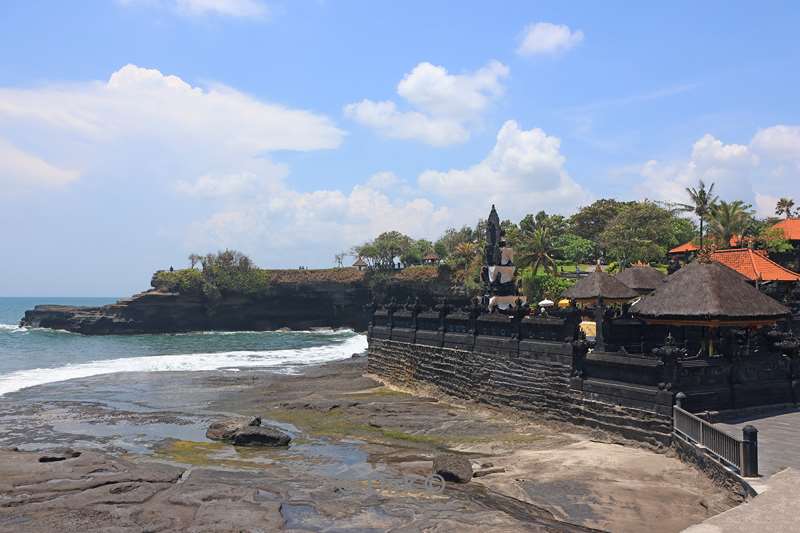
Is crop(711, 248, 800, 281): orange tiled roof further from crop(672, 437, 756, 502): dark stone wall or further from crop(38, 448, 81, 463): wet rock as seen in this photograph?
crop(38, 448, 81, 463): wet rock

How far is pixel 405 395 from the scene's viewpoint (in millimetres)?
30891

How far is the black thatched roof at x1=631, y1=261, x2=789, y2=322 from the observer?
2017cm

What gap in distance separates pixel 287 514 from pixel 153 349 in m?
53.7

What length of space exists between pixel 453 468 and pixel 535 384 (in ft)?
26.4

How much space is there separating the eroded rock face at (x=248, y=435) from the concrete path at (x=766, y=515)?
1390 cm

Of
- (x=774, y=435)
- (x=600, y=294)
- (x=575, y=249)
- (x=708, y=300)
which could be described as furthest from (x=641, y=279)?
(x=575, y=249)

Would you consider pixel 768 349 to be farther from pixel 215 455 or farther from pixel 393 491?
pixel 215 455

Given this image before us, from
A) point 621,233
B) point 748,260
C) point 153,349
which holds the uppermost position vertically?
point 621,233

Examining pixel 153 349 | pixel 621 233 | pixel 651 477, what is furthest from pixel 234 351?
pixel 651 477

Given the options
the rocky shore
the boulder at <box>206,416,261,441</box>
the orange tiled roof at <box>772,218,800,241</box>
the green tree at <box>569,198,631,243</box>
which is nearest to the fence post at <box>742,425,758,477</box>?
the rocky shore

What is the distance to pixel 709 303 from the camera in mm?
20234

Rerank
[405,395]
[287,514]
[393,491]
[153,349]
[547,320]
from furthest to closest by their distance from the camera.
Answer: [153,349] < [405,395] < [547,320] < [393,491] < [287,514]

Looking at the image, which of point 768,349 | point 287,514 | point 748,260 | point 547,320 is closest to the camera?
point 287,514

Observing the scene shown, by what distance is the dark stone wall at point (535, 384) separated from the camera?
18.9 metres
